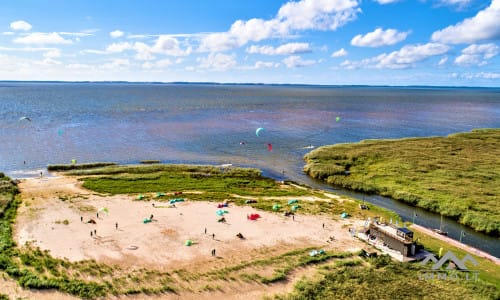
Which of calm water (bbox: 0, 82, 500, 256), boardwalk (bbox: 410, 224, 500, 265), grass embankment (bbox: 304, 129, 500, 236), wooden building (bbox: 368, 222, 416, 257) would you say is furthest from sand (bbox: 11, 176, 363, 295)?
calm water (bbox: 0, 82, 500, 256)

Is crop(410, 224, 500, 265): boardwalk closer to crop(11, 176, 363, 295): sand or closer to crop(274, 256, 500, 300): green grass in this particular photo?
crop(274, 256, 500, 300): green grass

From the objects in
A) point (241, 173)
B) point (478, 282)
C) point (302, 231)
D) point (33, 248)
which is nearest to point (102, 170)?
point (241, 173)

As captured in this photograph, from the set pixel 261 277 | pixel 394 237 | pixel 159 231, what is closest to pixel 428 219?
pixel 394 237

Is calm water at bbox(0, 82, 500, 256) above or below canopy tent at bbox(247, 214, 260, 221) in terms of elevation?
Answer: above

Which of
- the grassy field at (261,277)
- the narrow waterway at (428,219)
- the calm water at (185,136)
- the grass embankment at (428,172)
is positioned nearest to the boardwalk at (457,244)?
the grassy field at (261,277)

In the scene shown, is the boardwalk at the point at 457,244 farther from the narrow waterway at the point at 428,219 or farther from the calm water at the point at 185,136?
the calm water at the point at 185,136

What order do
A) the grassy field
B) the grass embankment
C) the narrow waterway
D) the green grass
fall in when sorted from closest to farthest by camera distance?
the green grass → the grassy field → the narrow waterway → the grass embankment
